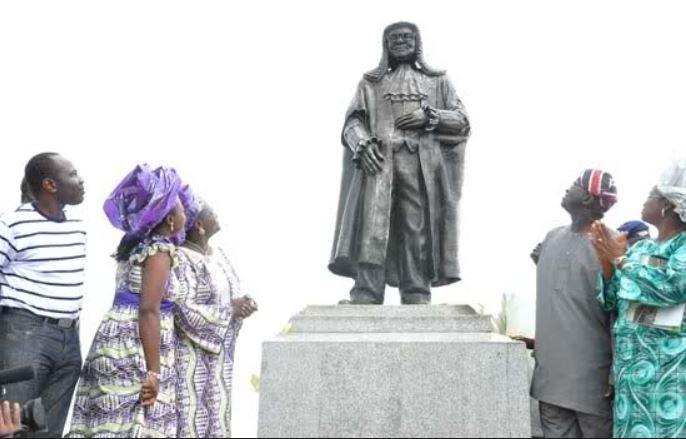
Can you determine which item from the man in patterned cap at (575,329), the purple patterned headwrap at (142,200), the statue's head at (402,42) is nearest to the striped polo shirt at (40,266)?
the purple patterned headwrap at (142,200)

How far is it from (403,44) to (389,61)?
0.16 meters

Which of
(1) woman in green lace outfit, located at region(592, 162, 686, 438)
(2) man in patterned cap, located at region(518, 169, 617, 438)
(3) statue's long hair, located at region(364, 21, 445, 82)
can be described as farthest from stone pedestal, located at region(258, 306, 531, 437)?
(3) statue's long hair, located at region(364, 21, 445, 82)

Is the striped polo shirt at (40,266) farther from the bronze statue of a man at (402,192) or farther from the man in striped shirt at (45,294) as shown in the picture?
the bronze statue of a man at (402,192)

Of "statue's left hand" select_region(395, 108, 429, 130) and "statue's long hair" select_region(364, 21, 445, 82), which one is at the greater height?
"statue's long hair" select_region(364, 21, 445, 82)

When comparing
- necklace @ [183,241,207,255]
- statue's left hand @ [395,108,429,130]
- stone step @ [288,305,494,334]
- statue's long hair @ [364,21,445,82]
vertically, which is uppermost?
statue's long hair @ [364,21,445,82]

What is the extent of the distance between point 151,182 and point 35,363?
3.87ft

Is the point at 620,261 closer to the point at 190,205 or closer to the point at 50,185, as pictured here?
the point at 190,205

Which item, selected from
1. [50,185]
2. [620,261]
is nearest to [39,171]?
[50,185]

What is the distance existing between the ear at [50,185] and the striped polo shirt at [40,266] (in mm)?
175

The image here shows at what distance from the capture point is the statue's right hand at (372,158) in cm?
570

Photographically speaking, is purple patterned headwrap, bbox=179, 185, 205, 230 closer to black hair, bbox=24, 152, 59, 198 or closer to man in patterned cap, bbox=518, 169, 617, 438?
black hair, bbox=24, 152, 59, 198

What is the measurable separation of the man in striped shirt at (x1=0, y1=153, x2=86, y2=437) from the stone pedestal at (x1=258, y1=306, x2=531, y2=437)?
3.83 feet

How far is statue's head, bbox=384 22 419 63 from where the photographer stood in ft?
20.1

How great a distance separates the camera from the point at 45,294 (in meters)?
4.96
